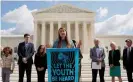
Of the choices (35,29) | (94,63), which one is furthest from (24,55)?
(35,29)

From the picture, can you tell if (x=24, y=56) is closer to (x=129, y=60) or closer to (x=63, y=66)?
(x=129, y=60)

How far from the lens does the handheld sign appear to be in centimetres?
397

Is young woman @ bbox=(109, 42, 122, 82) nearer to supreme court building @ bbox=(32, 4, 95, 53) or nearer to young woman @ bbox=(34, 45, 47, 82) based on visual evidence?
Answer: young woman @ bbox=(34, 45, 47, 82)

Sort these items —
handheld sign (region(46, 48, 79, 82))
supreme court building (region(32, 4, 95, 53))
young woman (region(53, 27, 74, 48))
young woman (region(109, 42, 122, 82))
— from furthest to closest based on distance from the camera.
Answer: supreme court building (region(32, 4, 95, 53)) → young woman (region(109, 42, 122, 82)) → young woman (region(53, 27, 74, 48)) → handheld sign (region(46, 48, 79, 82))

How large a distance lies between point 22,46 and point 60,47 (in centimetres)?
446

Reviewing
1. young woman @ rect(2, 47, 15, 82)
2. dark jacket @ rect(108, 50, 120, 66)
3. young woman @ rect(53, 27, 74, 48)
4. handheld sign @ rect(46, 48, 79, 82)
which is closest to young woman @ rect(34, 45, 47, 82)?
young woman @ rect(2, 47, 15, 82)

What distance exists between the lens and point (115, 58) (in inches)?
371

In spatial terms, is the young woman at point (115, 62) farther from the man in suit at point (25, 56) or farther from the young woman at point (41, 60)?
the man in suit at point (25, 56)

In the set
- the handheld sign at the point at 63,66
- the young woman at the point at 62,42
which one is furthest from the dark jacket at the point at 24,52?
the handheld sign at the point at 63,66

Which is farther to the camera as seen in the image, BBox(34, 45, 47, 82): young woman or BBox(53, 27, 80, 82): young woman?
BBox(34, 45, 47, 82): young woman

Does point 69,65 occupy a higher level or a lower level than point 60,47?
lower

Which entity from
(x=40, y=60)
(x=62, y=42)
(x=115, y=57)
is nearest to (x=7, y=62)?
(x=40, y=60)

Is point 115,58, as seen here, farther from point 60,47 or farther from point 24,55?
point 60,47

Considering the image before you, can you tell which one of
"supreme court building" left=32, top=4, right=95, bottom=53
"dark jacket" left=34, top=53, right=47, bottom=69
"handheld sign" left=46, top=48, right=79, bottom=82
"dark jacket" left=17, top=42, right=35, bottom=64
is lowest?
"handheld sign" left=46, top=48, right=79, bottom=82
